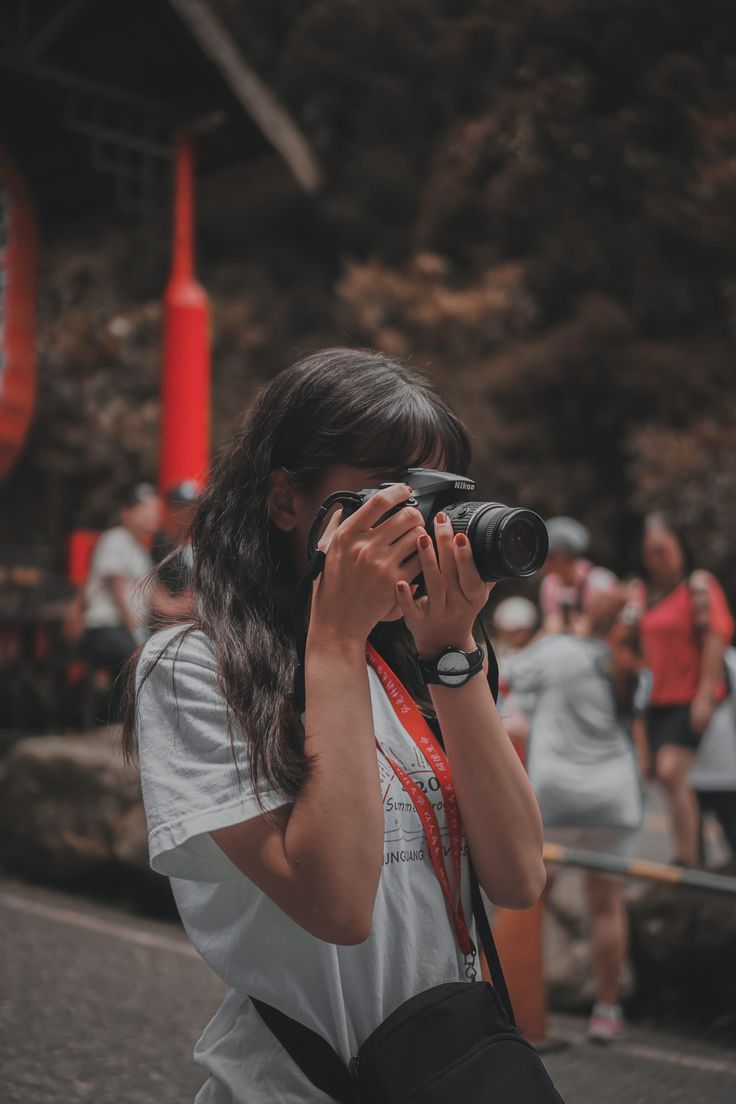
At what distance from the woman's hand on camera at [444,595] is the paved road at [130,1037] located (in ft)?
7.20

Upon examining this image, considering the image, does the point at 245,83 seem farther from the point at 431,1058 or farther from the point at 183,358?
the point at 431,1058

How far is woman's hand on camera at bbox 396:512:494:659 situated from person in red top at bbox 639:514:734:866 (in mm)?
4192

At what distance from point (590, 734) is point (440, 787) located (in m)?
2.96

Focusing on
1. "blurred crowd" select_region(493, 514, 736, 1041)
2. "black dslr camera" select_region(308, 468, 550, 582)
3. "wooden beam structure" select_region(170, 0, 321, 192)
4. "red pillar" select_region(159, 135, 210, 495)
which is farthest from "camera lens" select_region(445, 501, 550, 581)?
"wooden beam structure" select_region(170, 0, 321, 192)

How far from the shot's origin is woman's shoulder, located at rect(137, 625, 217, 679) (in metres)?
1.26

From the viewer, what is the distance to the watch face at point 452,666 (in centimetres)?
131

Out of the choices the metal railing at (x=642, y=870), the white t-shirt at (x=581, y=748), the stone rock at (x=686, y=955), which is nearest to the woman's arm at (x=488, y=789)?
the metal railing at (x=642, y=870)

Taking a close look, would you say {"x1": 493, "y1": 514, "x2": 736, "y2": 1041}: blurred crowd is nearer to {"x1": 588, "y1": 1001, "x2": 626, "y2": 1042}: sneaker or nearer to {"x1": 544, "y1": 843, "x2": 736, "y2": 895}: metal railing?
{"x1": 588, "y1": 1001, "x2": 626, "y2": 1042}: sneaker

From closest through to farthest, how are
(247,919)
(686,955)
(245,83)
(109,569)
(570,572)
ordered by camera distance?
(247,919) < (686,955) < (570,572) < (109,569) < (245,83)

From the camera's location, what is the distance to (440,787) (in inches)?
52.9

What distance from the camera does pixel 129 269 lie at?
1583 centimetres

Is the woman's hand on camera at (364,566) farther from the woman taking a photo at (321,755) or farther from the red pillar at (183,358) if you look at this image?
the red pillar at (183,358)

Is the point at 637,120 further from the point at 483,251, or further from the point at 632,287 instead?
the point at 483,251

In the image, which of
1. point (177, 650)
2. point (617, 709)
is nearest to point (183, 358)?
point (617, 709)
